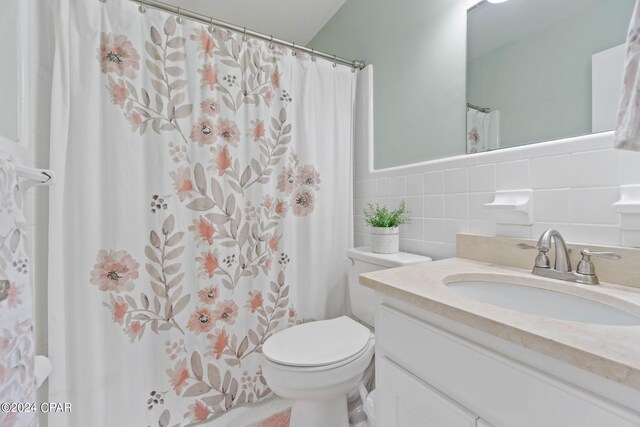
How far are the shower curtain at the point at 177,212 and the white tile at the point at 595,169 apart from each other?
104cm

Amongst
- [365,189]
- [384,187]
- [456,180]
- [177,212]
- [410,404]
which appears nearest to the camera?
[410,404]

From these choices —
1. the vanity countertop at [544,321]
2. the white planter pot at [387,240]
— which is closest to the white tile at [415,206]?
the white planter pot at [387,240]

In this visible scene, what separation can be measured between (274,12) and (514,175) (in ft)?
6.02

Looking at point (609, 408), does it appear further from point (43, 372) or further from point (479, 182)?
point (43, 372)

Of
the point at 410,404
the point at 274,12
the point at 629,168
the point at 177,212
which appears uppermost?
the point at 274,12

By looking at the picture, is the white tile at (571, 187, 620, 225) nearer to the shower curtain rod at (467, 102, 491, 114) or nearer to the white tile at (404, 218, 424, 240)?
the shower curtain rod at (467, 102, 491, 114)

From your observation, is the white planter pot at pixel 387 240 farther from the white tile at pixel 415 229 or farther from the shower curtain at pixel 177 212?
the shower curtain at pixel 177 212

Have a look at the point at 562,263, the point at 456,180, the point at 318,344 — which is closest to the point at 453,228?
the point at 456,180

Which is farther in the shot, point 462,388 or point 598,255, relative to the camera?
point 598,255

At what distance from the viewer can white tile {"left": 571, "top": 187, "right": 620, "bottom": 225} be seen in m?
0.71

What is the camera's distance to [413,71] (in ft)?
4.41

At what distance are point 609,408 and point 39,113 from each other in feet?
5.53

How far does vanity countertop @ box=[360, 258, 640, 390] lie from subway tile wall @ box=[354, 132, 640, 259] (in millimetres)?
171

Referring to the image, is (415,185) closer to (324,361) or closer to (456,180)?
(456,180)
